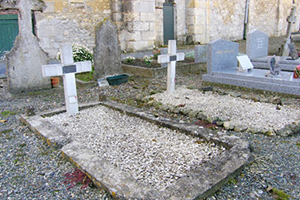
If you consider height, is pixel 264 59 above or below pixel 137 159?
above

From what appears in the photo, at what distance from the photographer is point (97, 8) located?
9648 mm

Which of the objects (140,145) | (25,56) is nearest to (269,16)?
(25,56)

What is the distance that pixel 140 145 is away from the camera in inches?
124

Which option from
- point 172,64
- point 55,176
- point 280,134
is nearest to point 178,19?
point 172,64

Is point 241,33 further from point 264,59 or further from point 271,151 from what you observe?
point 271,151

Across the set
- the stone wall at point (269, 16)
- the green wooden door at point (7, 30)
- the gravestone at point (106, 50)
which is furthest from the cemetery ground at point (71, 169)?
the stone wall at point (269, 16)

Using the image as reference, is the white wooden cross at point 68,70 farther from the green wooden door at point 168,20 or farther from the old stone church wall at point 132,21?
the green wooden door at point 168,20

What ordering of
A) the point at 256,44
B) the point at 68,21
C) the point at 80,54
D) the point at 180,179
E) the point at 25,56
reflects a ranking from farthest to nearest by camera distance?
the point at 68,21
the point at 256,44
the point at 80,54
the point at 25,56
the point at 180,179

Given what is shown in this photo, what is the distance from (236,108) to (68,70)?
2.79 m

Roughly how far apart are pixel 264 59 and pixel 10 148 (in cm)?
681

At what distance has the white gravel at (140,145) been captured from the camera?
8.45ft

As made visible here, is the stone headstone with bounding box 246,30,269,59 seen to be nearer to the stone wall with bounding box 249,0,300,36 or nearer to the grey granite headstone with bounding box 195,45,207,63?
the grey granite headstone with bounding box 195,45,207,63

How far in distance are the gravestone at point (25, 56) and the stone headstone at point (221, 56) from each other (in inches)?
147

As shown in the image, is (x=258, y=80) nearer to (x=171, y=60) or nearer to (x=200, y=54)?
(x=171, y=60)
